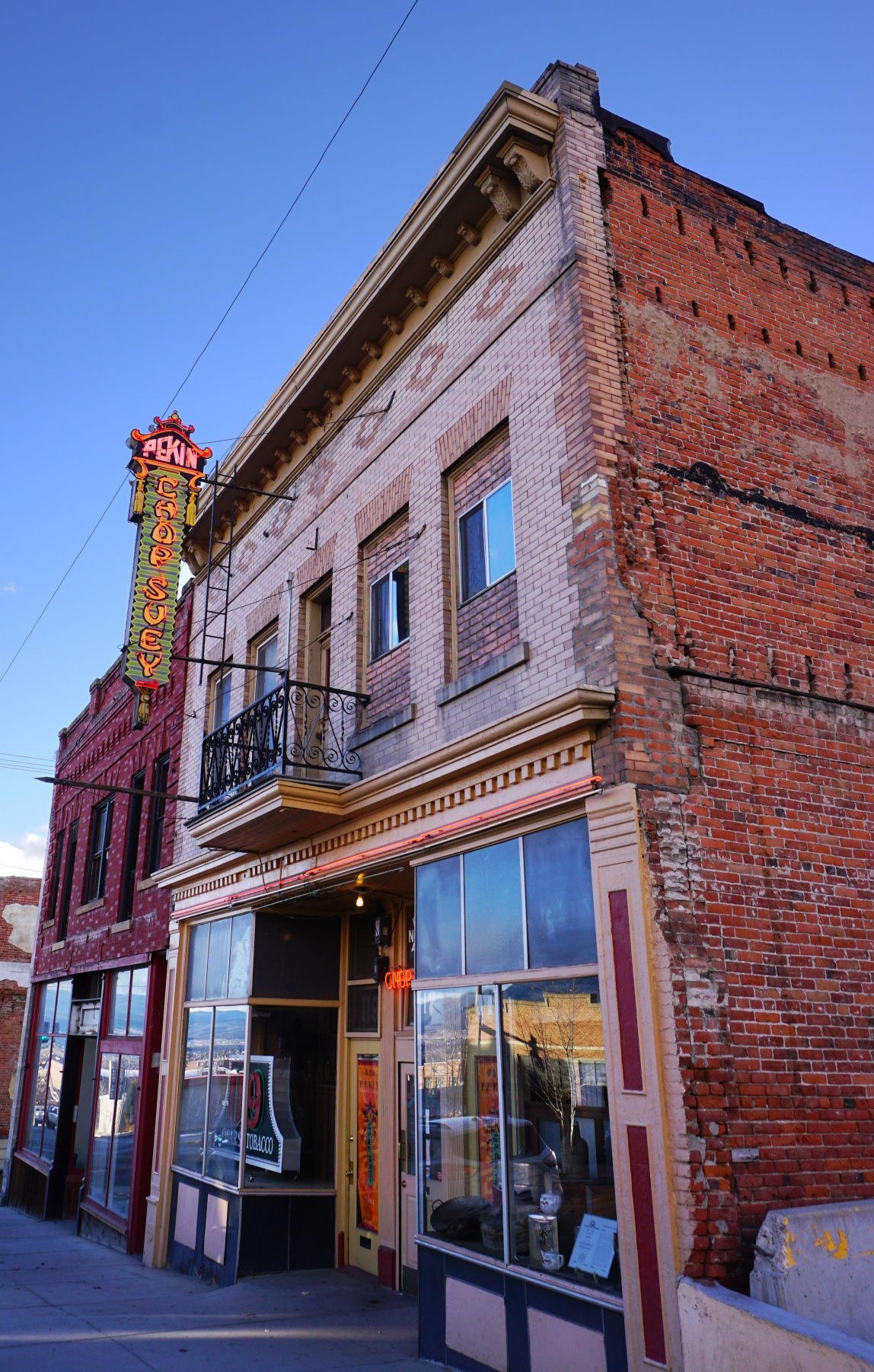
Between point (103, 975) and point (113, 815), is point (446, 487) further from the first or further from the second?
point (103, 975)

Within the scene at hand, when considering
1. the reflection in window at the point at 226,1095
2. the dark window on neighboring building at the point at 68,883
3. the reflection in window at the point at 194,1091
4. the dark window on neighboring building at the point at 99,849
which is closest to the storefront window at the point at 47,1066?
the dark window on neighboring building at the point at 68,883

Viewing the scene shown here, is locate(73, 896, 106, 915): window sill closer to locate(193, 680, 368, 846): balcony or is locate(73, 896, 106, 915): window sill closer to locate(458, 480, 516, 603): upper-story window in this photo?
locate(193, 680, 368, 846): balcony

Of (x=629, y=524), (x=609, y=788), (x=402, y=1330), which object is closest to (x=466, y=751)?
(x=609, y=788)

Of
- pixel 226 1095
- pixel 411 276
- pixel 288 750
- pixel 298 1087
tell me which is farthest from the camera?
pixel 226 1095

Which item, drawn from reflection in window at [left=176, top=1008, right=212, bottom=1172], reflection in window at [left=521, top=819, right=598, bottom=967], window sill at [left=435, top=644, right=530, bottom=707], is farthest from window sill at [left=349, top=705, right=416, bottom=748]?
reflection in window at [left=176, top=1008, right=212, bottom=1172]

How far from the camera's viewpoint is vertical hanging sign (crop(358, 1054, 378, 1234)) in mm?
11156

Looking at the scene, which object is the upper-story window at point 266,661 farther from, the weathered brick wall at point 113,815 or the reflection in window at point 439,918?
the reflection in window at point 439,918

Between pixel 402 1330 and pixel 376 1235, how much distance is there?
2.09 m

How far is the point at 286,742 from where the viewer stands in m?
9.98

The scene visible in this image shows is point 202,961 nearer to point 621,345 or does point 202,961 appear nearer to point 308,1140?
point 308,1140

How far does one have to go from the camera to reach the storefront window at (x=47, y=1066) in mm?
19047

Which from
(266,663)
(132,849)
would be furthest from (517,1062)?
(132,849)

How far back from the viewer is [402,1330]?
349 inches

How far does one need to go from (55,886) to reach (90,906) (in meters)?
4.27
